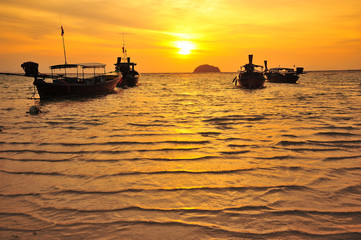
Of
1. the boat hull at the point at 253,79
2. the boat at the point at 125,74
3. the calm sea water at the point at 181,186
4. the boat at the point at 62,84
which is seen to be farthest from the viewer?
the boat at the point at 125,74

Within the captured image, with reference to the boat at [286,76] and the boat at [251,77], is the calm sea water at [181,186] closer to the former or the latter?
the boat at [251,77]

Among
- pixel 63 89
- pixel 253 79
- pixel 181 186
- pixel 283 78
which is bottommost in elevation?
pixel 181 186

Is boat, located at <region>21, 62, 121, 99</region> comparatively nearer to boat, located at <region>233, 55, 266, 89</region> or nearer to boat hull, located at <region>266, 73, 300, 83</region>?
boat, located at <region>233, 55, 266, 89</region>

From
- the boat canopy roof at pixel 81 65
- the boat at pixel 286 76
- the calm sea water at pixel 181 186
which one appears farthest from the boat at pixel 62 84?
the boat at pixel 286 76

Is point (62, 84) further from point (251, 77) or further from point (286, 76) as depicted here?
point (286, 76)

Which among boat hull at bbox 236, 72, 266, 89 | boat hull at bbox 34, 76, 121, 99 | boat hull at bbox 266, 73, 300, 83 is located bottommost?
boat hull at bbox 34, 76, 121, 99

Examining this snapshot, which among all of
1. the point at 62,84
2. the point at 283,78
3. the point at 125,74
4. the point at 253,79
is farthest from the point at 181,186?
the point at 283,78

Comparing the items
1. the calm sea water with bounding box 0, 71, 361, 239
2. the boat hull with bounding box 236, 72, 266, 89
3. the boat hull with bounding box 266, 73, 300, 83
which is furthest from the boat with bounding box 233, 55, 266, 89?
the calm sea water with bounding box 0, 71, 361, 239

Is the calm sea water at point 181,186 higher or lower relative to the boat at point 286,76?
lower

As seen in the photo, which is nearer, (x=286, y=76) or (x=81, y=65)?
(x=81, y=65)

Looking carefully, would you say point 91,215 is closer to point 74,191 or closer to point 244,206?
point 74,191

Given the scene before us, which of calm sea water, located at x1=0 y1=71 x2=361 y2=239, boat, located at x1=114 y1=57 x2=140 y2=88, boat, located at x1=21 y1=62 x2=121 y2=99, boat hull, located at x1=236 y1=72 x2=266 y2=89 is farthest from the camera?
boat, located at x1=114 y1=57 x2=140 y2=88

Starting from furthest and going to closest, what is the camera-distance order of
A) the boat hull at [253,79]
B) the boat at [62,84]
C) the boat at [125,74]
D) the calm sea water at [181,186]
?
1. the boat at [125,74]
2. the boat hull at [253,79]
3. the boat at [62,84]
4. the calm sea water at [181,186]

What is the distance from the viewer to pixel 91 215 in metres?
2.93
